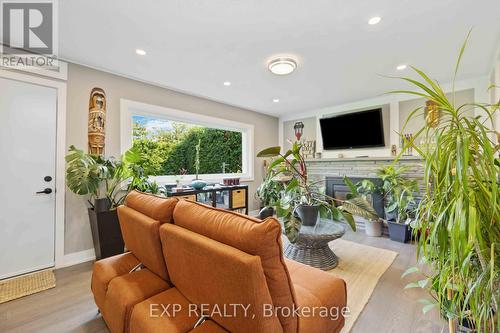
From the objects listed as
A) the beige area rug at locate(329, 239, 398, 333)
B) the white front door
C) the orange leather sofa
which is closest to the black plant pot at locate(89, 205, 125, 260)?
the white front door

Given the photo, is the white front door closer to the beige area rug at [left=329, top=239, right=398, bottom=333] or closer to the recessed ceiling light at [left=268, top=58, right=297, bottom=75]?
the recessed ceiling light at [left=268, top=58, right=297, bottom=75]

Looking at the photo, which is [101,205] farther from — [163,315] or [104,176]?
[163,315]

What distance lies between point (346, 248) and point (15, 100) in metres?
4.42

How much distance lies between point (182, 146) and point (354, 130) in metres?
3.36

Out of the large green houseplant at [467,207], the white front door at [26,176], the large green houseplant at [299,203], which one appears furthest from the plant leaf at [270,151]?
the white front door at [26,176]

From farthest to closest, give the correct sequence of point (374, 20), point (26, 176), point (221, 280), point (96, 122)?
point (96, 122), point (26, 176), point (374, 20), point (221, 280)

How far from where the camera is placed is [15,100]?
234 centimetres

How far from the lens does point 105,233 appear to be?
2525mm

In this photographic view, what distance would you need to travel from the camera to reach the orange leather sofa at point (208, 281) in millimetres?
872

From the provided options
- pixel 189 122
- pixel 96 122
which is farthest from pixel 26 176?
Result: pixel 189 122

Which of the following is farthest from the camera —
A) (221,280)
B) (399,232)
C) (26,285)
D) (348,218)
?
(399,232)

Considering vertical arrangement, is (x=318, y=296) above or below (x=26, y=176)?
below

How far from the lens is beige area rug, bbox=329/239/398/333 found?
1.86 meters

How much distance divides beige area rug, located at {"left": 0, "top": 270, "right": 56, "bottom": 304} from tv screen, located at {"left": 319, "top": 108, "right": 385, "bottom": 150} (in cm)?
477
